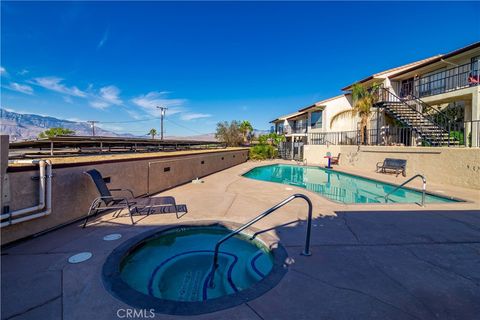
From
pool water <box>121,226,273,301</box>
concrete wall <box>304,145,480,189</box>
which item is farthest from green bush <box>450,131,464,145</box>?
pool water <box>121,226,273,301</box>

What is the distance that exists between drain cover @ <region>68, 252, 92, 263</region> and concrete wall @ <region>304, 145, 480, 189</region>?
1354cm

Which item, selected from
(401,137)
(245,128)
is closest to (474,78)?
(401,137)

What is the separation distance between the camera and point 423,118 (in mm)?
15797

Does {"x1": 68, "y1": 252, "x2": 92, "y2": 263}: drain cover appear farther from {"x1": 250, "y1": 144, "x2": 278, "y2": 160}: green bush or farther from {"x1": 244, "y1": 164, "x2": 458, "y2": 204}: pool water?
{"x1": 250, "y1": 144, "x2": 278, "y2": 160}: green bush

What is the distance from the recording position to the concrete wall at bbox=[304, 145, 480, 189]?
9.44m

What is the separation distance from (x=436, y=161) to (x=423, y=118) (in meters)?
6.56

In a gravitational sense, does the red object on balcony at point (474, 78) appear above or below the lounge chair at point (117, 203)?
above

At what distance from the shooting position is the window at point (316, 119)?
88.1 ft

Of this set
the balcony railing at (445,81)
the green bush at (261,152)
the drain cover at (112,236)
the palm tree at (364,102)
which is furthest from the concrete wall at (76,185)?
the balcony railing at (445,81)

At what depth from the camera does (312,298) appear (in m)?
2.48

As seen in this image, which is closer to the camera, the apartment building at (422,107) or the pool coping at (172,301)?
the pool coping at (172,301)

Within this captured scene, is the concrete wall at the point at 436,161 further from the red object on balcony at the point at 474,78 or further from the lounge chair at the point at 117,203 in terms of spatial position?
the lounge chair at the point at 117,203

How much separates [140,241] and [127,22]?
17789mm

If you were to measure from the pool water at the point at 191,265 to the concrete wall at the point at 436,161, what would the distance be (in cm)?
1102
